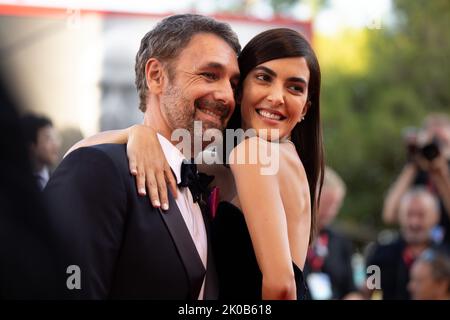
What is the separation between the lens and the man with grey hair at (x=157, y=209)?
7.88ft

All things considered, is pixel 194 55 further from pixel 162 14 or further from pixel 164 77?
pixel 162 14

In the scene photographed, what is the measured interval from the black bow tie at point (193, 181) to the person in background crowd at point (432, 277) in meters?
2.59

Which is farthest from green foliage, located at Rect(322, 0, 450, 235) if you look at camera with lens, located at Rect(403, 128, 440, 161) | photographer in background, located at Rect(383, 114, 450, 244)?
camera with lens, located at Rect(403, 128, 440, 161)

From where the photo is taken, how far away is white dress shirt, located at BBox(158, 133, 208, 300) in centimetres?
269

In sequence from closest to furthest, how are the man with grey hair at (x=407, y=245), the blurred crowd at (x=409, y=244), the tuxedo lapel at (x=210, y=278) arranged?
the tuxedo lapel at (x=210, y=278) → the blurred crowd at (x=409, y=244) → the man with grey hair at (x=407, y=245)

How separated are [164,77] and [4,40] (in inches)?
131

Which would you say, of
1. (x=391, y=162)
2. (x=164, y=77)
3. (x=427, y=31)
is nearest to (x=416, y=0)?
(x=427, y=31)

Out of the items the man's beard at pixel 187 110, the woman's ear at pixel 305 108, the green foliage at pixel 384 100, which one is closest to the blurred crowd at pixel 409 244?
the woman's ear at pixel 305 108

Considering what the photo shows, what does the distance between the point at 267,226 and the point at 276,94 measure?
0.47m

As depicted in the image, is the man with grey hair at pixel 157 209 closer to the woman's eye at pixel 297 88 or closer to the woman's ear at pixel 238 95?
the woman's ear at pixel 238 95

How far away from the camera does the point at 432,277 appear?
5.08 metres

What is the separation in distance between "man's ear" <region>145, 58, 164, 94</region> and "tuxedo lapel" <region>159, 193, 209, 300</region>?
49 cm

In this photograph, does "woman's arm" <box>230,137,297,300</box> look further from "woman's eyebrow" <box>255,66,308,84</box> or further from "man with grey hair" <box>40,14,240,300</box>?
"woman's eyebrow" <box>255,66,308,84</box>

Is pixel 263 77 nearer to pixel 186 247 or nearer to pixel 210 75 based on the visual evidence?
pixel 210 75
